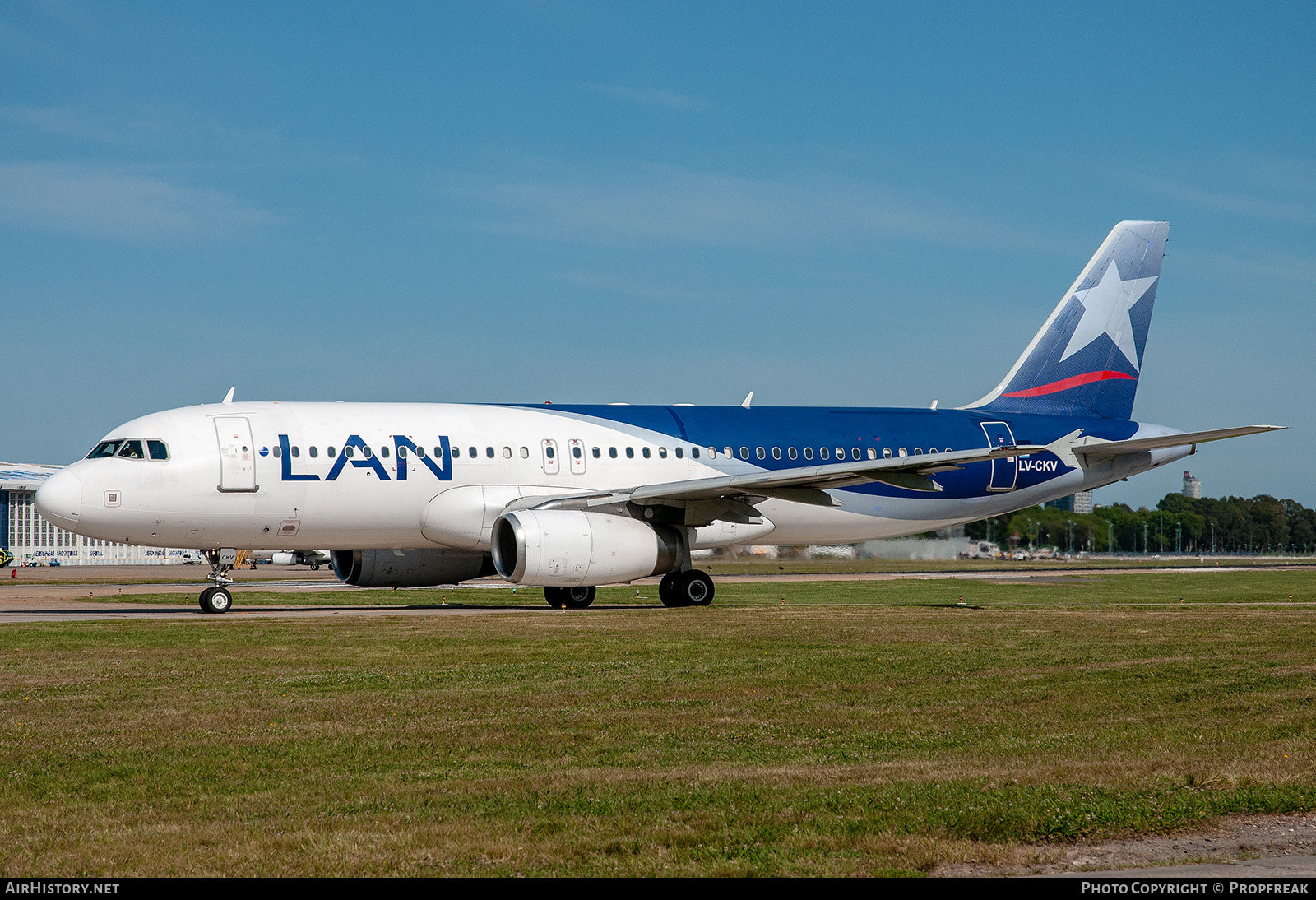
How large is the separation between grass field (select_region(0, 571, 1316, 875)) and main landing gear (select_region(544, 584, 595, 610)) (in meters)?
7.38

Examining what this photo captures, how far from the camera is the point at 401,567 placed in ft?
87.0

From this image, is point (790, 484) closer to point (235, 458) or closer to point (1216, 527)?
point (235, 458)

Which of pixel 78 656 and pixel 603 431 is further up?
pixel 603 431

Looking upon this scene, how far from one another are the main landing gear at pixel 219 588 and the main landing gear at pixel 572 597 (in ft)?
19.8

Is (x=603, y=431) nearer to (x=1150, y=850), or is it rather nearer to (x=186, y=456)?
(x=186, y=456)

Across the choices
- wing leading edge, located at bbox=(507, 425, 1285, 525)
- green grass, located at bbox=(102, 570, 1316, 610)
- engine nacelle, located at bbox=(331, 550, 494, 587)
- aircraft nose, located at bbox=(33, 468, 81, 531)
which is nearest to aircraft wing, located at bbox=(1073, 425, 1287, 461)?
wing leading edge, located at bbox=(507, 425, 1285, 525)

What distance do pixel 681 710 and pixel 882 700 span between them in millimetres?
1850

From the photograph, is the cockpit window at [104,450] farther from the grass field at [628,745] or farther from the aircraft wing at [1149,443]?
the aircraft wing at [1149,443]

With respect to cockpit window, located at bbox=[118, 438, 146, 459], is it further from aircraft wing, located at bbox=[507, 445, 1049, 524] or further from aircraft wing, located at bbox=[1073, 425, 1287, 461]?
aircraft wing, located at bbox=[1073, 425, 1287, 461]

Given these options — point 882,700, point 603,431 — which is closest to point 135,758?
point 882,700

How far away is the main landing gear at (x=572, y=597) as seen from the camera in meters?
26.0

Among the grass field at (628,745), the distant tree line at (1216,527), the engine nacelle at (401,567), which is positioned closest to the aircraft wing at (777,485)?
the engine nacelle at (401,567)

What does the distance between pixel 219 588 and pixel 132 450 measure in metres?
3.05

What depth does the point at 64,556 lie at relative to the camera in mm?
93312
